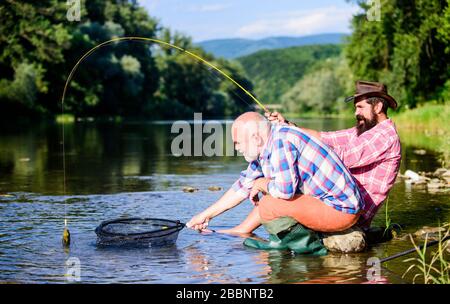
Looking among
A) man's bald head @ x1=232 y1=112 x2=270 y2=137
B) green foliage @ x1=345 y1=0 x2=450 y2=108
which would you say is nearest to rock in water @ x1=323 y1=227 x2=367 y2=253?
man's bald head @ x1=232 y1=112 x2=270 y2=137

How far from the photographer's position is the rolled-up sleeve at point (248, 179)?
730cm

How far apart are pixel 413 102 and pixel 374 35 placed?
27.6 ft

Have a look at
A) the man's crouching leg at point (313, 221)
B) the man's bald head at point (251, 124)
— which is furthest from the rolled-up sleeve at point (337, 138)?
the man's bald head at point (251, 124)

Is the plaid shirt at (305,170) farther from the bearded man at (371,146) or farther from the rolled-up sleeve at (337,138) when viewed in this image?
the rolled-up sleeve at (337,138)

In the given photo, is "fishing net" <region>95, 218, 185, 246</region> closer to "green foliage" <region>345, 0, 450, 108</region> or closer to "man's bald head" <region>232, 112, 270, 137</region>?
"man's bald head" <region>232, 112, 270, 137</region>

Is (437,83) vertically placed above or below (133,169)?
above

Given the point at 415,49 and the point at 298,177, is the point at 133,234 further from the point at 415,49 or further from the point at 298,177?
the point at 415,49

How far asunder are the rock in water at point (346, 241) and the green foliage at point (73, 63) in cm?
3113

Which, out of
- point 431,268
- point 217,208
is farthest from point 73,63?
point 431,268

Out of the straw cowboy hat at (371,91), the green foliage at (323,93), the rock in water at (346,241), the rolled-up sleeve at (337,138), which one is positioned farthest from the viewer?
the green foliage at (323,93)

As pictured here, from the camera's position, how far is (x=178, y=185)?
13.7m

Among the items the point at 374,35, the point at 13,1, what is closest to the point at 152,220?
the point at 374,35
